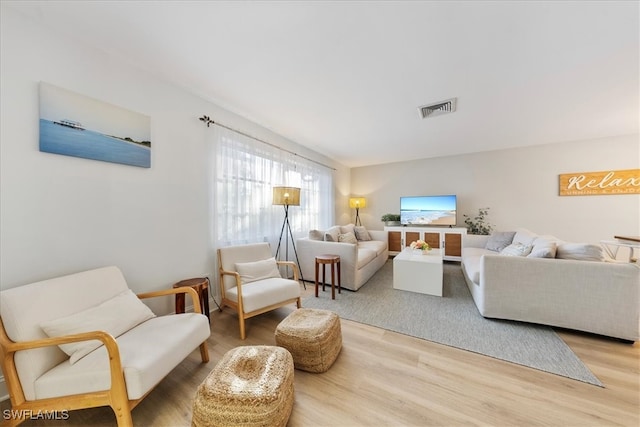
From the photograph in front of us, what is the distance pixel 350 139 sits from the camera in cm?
400

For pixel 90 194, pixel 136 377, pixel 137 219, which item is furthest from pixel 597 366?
pixel 90 194

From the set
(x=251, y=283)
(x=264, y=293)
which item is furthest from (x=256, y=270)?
(x=264, y=293)

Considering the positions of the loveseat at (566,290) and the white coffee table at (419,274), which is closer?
the loveseat at (566,290)

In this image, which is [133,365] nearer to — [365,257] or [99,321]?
[99,321]

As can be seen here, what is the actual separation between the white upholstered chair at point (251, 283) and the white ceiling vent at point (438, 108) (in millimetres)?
2720

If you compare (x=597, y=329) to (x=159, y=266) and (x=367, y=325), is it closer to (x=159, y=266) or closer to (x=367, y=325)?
(x=367, y=325)

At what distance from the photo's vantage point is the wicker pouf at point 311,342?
1.57m

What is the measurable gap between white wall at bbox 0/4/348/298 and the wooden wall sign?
6145 millimetres

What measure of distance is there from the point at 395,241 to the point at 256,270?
12.2 feet

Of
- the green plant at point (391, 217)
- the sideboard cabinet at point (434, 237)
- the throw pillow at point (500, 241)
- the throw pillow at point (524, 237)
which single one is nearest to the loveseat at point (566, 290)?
the throw pillow at point (524, 237)

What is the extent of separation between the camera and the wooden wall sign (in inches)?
146

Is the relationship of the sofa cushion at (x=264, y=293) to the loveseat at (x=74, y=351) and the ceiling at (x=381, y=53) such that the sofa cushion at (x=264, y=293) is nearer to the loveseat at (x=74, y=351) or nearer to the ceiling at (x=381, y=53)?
the loveseat at (x=74, y=351)

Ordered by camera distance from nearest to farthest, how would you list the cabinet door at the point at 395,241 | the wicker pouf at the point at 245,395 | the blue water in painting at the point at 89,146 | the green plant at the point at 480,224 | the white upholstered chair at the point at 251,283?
the wicker pouf at the point at 245,395, the blue water in painting at the point at 89,146, the white upholstered chair at the point at 251,283, the green plant at the point at 480,224, the cabinet door at the point at 395,241

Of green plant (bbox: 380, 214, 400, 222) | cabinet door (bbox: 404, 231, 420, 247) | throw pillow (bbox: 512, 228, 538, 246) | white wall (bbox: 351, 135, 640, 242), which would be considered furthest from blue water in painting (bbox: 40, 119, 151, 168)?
white wall (bbox: 351, 135, 640, 242)
